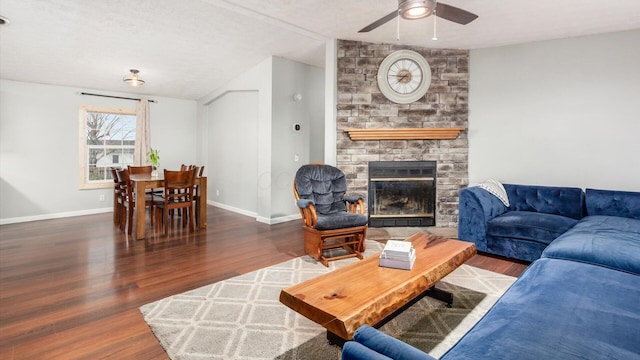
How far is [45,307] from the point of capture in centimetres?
238

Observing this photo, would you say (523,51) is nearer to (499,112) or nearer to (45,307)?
(499,112)

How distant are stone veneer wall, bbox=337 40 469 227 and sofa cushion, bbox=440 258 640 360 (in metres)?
2.90

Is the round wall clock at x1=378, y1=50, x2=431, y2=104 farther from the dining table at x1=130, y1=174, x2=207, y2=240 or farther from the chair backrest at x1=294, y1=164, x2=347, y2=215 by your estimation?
the dining table at x1=130, y1=174, x2=207, y2=240

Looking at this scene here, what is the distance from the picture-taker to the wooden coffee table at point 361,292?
1.46 m

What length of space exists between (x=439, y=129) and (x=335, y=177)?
1.67 metres

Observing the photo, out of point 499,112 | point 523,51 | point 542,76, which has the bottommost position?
point 499,112

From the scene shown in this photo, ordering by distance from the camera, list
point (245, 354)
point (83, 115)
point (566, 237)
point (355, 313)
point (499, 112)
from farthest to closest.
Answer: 1. point (83, 115)
2. point (499, 112)
3. point (566, 237)
4. point (245, 354)
5. point (355, 313)

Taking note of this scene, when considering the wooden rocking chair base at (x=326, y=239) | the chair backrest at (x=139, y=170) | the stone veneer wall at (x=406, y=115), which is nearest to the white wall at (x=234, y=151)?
the chair backrest at (x=139, y=170)

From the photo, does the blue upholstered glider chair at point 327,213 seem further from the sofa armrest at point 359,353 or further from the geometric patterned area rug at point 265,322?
the sofa armrest at point 359,353

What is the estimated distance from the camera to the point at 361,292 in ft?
5.48

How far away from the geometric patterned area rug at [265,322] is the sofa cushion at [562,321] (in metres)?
0.62

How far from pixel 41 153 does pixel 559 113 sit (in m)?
7.96

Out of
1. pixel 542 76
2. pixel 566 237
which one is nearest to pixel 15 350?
pixel 566 237

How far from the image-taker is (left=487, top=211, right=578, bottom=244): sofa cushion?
A: 3.20 meters
